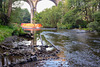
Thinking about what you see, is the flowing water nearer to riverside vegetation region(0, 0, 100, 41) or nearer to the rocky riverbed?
the rocky riverbed

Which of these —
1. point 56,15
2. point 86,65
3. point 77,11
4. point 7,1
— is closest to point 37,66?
point 86,65

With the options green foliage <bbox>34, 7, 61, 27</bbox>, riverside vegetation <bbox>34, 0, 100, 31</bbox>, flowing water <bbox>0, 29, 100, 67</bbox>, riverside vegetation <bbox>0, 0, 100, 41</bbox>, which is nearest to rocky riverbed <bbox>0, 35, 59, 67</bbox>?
flowing water <bbox>0, 29, 100, 67</bbox>

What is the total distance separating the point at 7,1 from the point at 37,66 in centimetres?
→ 1133

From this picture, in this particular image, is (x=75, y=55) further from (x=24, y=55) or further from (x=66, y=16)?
Answer: (x=66, y=16)

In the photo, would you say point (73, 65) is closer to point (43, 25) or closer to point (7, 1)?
point (7, 1)

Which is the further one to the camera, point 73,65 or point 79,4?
point 79,4

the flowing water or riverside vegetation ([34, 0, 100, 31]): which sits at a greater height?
riverside vegetation ([34, 0, 100, 31])

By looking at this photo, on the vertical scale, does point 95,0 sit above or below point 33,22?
above

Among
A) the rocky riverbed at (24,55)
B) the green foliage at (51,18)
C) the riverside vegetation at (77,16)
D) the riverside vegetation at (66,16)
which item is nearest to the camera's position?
the rocky riverbed at (24,55)

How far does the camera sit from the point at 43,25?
35094 millimetres

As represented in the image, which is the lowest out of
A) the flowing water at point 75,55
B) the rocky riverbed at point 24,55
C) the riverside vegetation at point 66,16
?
the flowing water at point 75,55

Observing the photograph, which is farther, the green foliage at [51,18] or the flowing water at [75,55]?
the green foliage at [51,18]

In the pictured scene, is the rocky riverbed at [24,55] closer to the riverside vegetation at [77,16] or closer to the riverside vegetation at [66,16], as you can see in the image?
the riverside vegetation at [66,16]

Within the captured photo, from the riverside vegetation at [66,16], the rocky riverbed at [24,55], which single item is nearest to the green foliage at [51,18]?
the riverside vegetation at [66,16]
